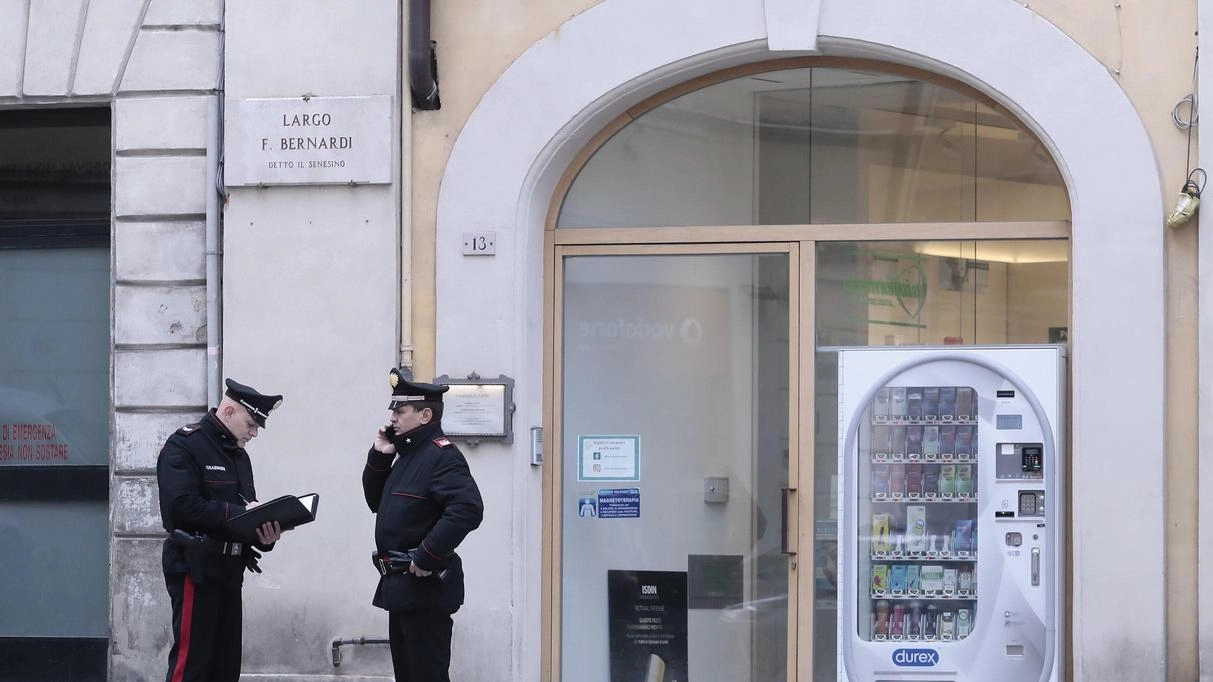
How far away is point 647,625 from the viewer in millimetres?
7953

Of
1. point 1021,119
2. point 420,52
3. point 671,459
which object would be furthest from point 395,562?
point 1021,119

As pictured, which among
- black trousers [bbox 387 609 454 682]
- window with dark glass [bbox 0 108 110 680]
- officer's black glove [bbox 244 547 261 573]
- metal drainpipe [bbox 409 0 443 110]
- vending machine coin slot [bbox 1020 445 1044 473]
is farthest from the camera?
window with dark glass [bbox 0 108 110 680]

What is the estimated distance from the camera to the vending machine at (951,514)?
7.20 metres

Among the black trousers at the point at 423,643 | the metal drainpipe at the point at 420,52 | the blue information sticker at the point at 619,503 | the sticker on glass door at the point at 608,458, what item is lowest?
the black trousers at the point at 423,643

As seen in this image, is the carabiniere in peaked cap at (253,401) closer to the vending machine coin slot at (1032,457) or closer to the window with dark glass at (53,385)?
the window with dark glass at (53,385)

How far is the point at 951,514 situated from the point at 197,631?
3524 mm

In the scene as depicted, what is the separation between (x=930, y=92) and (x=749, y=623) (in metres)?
2.85

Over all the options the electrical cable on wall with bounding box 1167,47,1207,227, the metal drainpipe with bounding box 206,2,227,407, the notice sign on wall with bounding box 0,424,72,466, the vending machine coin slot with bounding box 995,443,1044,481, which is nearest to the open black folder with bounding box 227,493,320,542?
the metal drainpipe with bounding box 206,2,227,407

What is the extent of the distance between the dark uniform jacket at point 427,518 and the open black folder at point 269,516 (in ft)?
1.22

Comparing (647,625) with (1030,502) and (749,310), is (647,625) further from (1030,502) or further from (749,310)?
(1030,502)

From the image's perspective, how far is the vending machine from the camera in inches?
284

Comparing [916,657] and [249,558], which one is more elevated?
[249,558]

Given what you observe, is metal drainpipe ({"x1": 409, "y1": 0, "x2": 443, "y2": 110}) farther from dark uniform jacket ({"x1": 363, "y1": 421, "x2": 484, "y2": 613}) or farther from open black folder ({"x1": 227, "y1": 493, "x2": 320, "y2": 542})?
open black folder ({"x1": 227, "y1": 493, "x2": 320, "y2": 542})

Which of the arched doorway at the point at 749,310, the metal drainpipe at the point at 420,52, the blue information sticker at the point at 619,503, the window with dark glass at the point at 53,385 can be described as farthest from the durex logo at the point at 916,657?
the window with dark glass at the point at 53,385
